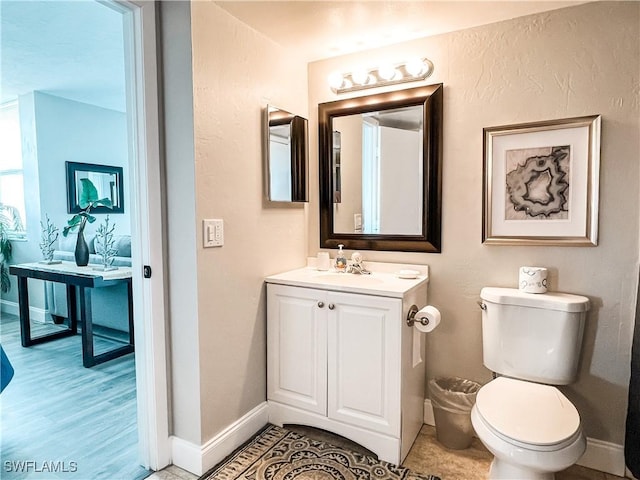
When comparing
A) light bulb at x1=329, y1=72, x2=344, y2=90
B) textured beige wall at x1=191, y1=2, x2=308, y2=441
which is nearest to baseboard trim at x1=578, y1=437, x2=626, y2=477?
textured beige wall at x1=191, y1=2, x2=308, y2=441

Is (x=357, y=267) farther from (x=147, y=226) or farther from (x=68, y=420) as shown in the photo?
(x=68, y=420)

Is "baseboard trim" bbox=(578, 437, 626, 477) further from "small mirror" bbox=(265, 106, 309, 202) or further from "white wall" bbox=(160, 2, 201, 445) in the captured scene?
"small mirror" bbox=(265, 106, 309, 202)

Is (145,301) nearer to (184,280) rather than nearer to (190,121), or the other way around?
(184,280)

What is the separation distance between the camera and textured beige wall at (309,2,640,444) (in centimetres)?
172

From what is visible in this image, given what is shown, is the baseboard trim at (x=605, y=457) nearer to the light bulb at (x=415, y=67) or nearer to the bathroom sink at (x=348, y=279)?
the bathroom sink at (x=348, y=279)

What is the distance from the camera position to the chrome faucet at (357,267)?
2.28 meters

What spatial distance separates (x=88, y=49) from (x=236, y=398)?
9.04 ft

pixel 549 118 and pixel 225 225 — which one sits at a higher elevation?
pixel 549 118

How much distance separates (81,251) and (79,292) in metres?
0.37

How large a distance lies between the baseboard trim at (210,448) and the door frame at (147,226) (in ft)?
0.20

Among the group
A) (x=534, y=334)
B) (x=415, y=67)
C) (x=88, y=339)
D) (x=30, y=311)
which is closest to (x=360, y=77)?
(x=415, y=67)

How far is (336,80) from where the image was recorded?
2291mm

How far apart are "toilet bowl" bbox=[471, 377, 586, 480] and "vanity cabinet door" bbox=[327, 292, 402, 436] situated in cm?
40

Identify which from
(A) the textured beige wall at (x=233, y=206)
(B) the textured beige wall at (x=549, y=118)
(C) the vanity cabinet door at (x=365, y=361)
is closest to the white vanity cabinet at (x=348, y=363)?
(C) the vanity cabinet door at (x=365, y=361)
